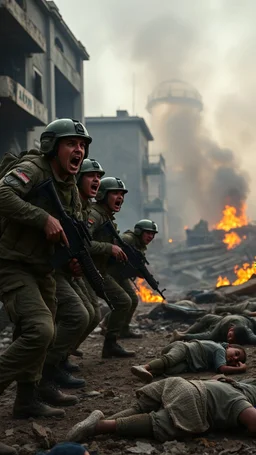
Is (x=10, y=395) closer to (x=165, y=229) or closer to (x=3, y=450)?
(x=3, y=450)

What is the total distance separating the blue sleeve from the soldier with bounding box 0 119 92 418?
158 cm

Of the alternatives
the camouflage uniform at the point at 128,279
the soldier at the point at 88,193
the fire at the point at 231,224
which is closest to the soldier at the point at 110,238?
the camouflage uniform at the point at 128,279

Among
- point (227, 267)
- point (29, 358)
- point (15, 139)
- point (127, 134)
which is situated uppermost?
point (127, 134)

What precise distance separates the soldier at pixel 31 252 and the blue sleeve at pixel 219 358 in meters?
1.58

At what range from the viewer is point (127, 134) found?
41.9 meters

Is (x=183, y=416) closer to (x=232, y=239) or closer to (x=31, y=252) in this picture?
(x=31, y=252)

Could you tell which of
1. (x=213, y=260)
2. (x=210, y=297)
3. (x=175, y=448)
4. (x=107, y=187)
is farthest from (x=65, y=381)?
(x=213, y=260)

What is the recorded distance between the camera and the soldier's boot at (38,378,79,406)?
4.18 meters

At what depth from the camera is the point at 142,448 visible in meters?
3.14

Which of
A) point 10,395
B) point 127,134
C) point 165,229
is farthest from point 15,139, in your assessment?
point 165,229

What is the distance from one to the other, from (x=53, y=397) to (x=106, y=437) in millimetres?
973

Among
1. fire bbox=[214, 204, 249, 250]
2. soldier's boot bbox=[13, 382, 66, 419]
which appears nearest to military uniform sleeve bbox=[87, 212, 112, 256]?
soldier's boot bbox=[13, 382, 66, 419]

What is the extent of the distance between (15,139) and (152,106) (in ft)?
211

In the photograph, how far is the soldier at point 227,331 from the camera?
5961mm
